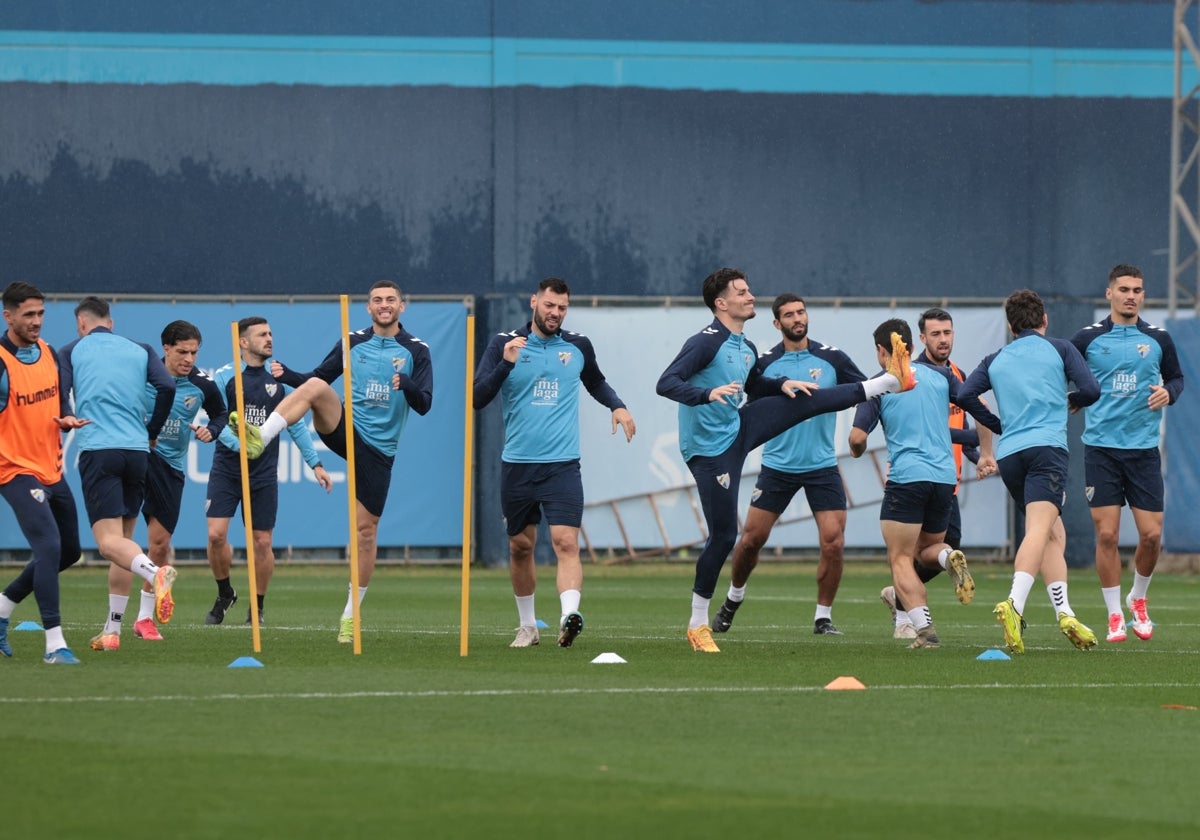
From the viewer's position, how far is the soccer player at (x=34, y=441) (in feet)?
39.7

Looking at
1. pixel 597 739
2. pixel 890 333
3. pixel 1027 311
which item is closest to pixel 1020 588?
pixel 1027 311

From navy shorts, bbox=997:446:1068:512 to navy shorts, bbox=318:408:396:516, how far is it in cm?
437

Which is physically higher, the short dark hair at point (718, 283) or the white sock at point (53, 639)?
the short dark hair at point (718, 283)

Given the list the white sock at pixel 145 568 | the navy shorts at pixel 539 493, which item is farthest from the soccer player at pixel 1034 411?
the white sock at pixel 145 568

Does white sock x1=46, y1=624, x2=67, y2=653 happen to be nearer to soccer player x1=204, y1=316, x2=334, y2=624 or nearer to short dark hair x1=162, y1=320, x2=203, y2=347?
short dark hair x1=162, y1=320, x2=203, y2=347

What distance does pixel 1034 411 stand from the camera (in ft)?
44.1

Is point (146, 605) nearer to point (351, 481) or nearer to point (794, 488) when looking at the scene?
point (351, 481)

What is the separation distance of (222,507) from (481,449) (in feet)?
42.0

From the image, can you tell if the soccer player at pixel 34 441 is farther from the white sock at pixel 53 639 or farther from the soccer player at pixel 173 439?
the soccer player at pixel 173 439

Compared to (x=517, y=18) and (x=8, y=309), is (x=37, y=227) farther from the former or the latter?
(x=8, y=309)

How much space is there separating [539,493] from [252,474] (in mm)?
4180

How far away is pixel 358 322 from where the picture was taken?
28.9 m

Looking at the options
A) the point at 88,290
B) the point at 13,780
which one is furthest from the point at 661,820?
the point at 88,290

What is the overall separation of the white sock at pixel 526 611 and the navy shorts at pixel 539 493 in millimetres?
522
